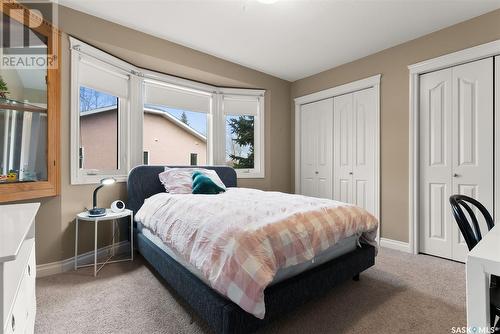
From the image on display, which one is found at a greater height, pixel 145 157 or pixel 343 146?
pixel 343 146

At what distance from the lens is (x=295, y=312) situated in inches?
69.4

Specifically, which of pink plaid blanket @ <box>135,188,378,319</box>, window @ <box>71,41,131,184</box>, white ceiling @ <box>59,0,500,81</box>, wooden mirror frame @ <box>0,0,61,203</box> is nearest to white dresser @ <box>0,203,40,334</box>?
pink plaid blanket @ <box>135,188,378,319</box>

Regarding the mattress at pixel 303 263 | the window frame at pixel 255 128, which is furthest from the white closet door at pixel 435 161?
the window frame at pixel 255 128

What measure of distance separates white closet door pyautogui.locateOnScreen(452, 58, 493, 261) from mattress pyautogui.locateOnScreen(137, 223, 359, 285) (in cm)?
149

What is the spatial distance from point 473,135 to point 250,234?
2707mm

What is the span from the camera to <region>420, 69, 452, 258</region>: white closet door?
2.78m

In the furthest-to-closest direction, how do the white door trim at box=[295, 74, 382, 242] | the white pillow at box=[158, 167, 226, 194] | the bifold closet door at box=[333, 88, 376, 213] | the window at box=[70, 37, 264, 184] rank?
the bifold closet door at box=[333, 88, 376, 213], the white door trim at box=[295, 74, 382, 242], the white pillow at box=[158, 167, 226, 194], the window at box=[70, 37, 264, 184]

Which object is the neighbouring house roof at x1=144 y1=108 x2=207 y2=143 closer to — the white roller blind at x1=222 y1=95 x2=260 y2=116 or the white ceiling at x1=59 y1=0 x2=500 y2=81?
the white roller blind at x1=222 y1=95 x2=260 y2=116

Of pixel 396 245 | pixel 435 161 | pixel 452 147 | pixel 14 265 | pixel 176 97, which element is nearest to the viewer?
pixel 14 265

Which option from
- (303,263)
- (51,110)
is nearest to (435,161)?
(303,263)

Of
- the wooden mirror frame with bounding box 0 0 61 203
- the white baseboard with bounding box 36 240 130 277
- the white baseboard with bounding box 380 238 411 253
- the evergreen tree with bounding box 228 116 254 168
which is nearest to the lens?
the wooden mirror frame with bounding box 0 0 61 203

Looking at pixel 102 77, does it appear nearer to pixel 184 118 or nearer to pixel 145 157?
pixel 145 157

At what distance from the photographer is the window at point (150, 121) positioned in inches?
106

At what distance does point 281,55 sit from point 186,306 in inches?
125
